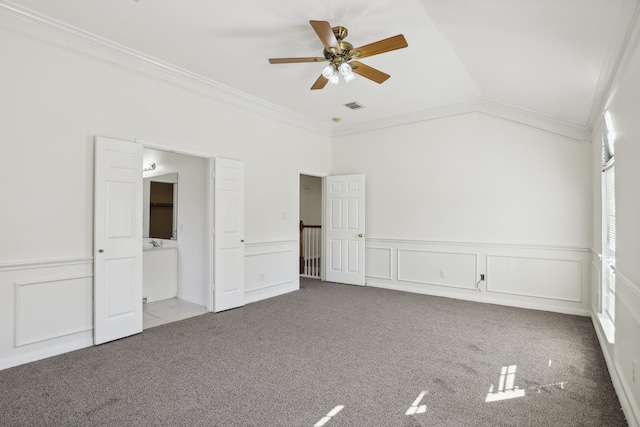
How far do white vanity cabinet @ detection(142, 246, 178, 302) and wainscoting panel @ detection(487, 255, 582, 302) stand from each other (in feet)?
15.6

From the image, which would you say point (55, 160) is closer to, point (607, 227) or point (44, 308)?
point (44, 308)

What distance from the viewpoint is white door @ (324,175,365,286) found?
5.89m

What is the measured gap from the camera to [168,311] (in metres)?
4.35

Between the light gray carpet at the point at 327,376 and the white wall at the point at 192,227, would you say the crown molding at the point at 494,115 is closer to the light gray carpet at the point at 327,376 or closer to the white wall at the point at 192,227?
the light gray carpet at the point at 327,376

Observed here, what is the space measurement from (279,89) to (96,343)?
362cm

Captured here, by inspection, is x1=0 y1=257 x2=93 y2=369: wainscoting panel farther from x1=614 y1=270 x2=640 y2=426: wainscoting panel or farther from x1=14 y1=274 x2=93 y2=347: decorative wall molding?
x1=614 y1=270 x2=640 y2=426: wainscoting panel

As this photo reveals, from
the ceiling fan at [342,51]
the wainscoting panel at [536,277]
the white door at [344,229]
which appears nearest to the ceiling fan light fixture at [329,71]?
the ceiling fan at [342,51]

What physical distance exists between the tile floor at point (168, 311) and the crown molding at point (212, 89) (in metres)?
2.85

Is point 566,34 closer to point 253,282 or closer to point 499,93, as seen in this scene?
point 499,93

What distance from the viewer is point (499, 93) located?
4152 mm

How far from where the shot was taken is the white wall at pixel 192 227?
185 inches

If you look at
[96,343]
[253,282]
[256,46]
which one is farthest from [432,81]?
[96,343]

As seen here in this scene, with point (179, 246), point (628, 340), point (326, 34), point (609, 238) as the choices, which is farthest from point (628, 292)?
point (179, 246)

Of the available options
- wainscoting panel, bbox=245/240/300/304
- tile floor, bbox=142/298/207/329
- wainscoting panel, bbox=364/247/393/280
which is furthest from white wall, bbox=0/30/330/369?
wainscoting panel, bbox=364/247/393/280
